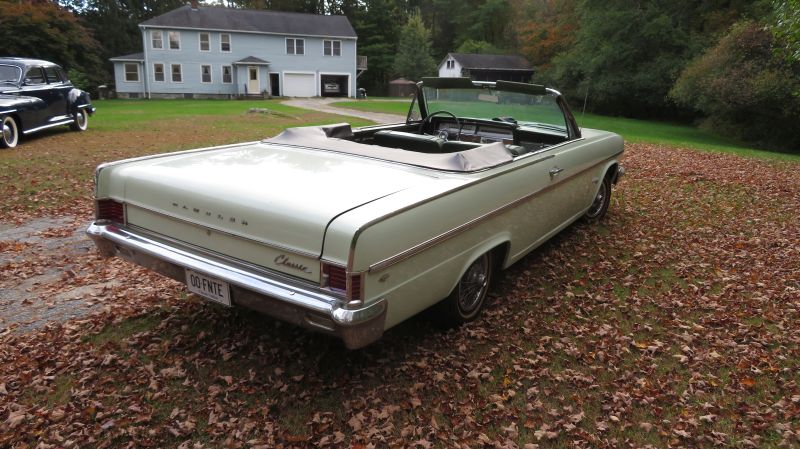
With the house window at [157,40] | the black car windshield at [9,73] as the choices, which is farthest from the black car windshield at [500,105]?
the house window at [157,40]

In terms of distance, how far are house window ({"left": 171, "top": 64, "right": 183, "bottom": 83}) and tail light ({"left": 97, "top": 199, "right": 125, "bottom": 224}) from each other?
130 ft

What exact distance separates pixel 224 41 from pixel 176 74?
418 cm

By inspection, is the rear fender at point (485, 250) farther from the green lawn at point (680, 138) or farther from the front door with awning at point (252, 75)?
the front door with awning at point (252, 75)

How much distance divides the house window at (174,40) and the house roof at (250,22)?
1.63 feet

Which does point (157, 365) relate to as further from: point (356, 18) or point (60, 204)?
point (356, 18)

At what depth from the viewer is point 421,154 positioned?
12.6ft

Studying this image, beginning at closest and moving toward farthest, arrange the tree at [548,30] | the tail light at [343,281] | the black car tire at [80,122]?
the tail light at [343,281] < the black car tire at [80,122] < the tree at [548,30]

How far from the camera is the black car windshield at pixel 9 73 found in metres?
Result: 11.7

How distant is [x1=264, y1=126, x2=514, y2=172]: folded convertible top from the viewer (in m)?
3.60

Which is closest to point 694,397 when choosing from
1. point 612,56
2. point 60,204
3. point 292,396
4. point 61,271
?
point 292,396

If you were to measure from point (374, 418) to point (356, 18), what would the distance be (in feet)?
186

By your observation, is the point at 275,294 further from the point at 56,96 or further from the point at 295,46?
the point at 295,46

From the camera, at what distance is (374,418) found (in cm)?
287

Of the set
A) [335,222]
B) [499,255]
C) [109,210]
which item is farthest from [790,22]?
[109,210]
